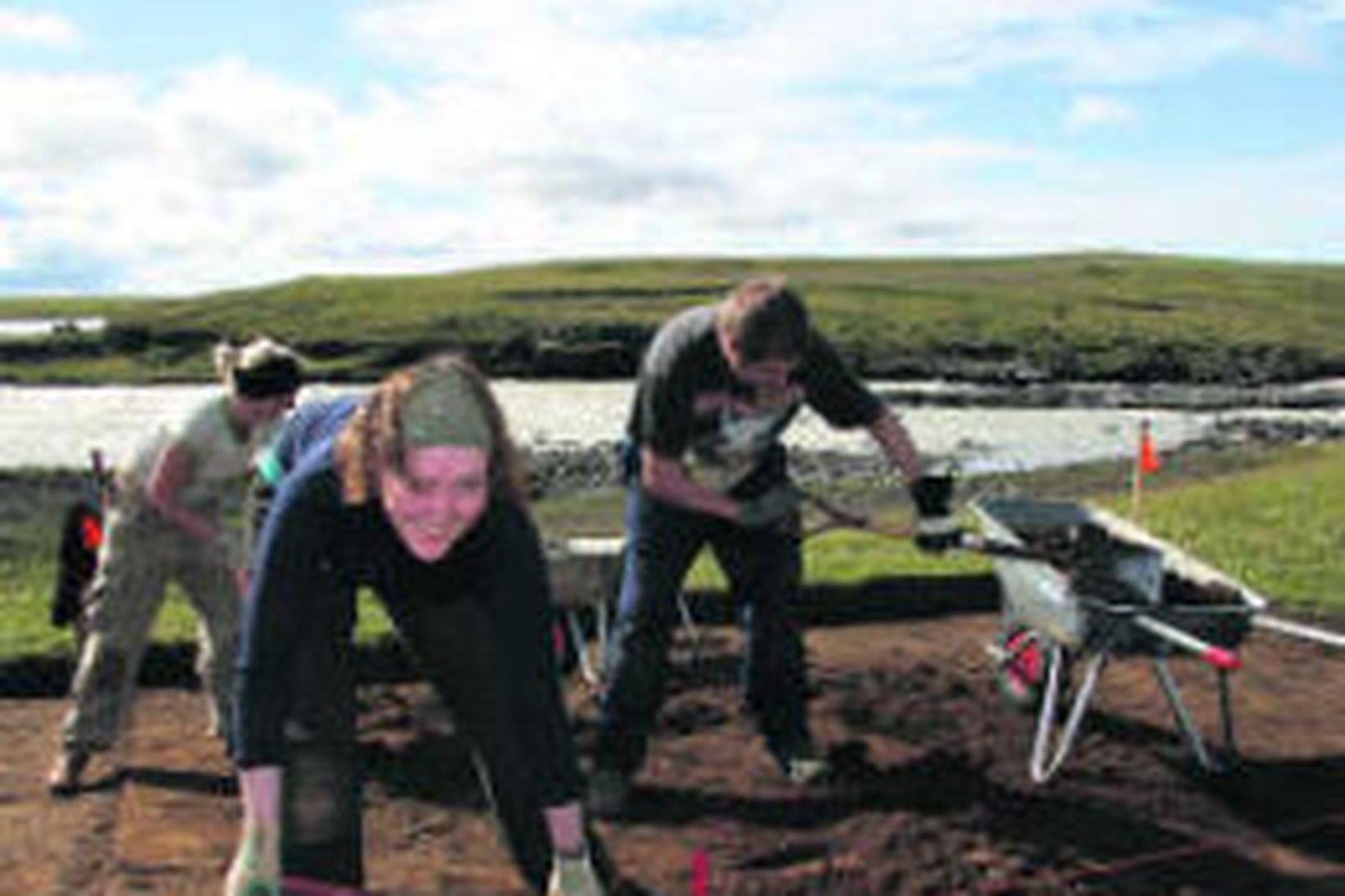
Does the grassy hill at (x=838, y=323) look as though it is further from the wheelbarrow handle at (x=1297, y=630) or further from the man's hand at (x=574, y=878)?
the man's hand at (x=574, y=878)

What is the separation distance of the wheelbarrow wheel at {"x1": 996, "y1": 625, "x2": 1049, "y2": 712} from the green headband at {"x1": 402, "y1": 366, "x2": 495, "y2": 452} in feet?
14.9

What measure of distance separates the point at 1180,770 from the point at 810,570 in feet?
11.8

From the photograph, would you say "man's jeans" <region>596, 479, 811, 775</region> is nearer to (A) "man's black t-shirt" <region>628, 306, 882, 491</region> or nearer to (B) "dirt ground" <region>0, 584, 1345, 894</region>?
(A) "man's black t-shirt" <region>628, 306, 882, 491</region>

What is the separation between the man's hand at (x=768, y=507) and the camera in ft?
17.7

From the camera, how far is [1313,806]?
5613 mm

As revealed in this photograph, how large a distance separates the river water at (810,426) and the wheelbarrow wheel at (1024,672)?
16.9 meters

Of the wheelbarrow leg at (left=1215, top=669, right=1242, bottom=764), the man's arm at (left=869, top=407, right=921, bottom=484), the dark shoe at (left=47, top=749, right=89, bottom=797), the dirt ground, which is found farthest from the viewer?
the wheelbarrow leg at (left=1215, top=669, right=1242, bottom=764)

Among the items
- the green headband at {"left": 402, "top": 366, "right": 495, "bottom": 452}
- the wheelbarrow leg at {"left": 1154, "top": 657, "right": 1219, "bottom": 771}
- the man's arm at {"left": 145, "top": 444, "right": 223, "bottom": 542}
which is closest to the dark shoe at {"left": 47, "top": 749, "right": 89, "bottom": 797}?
the man's arm at {"left": 145, "top": 444, "right": 223, "bottom": 542}

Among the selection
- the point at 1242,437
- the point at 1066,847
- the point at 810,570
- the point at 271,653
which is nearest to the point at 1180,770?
Result: the point at 1066,847

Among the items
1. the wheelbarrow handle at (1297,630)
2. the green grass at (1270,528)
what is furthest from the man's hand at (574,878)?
the green grass at (1270,528)

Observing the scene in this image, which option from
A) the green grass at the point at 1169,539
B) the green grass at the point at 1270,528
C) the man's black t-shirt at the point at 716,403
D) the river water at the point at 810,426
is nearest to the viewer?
the man's black t-shirt at the point at 716,403

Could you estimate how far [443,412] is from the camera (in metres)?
2.63

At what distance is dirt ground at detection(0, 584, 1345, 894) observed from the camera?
489 centimetres

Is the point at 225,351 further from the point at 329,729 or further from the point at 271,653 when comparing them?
the point at 271,653
